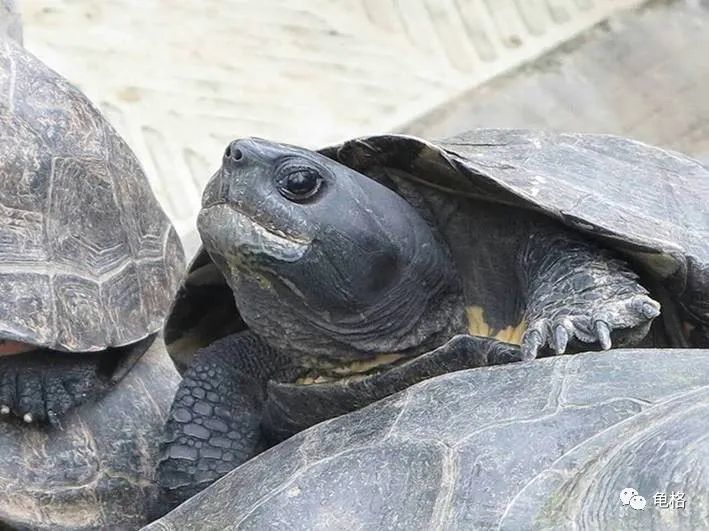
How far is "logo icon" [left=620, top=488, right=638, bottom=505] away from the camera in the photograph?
1.46 metres

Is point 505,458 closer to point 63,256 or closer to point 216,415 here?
point 216,415

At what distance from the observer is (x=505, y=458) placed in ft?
5.35

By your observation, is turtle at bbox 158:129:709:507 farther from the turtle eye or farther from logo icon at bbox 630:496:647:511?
logo icon at bbox 630:496:647:511

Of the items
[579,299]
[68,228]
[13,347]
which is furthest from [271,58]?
[579,299]

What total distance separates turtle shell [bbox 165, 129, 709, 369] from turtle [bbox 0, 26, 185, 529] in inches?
8.0

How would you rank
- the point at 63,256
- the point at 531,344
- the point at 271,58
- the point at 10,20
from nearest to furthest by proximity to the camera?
1. the point at 531,344
2. the point at 63,256
3. the point at 10,20
4. the point at 271,58

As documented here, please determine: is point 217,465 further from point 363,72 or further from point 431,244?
point 363,72

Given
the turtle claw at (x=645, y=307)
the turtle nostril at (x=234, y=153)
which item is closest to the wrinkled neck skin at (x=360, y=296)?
the turtle nostril at (x=234, y=153)

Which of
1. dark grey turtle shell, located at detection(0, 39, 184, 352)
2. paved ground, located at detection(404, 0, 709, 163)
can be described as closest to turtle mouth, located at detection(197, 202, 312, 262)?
dark grey turtle shell, located at detection(0, 39, 184, 352)

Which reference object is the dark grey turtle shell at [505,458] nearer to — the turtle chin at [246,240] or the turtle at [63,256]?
the turtle chin at [246,240]

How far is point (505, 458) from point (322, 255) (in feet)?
1.94

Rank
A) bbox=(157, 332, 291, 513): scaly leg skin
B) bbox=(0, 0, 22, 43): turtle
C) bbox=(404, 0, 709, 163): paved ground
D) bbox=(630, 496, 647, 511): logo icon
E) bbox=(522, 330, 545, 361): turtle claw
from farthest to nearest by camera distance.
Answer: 1. bbox=(404, 0, 709, 163): paved ground
2. bbox=(0, 0, 22, 43): turtle
3. bbox=(157, 332, 291, 513): scaly leg skin
4. bbox=(522, 330, 545, 361): turtle claw
5. bbox=(630, 496, 647, 511): logo icon

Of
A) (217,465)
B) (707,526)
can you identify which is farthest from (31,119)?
(707,526)

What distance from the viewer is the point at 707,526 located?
1.38 m
